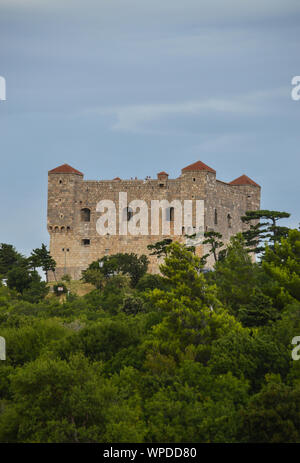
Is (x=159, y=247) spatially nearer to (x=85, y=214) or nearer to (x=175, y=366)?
(x=85, y=214)

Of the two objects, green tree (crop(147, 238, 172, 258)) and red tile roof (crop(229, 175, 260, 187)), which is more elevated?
red tile roof (crop(229, 175, 260, 187))

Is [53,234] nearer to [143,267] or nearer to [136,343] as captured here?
[143,267]

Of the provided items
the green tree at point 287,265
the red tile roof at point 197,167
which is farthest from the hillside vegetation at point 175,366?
the red tile roof at point 197,167

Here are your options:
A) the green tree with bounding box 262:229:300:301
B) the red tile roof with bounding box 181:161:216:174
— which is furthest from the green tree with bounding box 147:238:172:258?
the green tree with bounding box 262:229:300:301

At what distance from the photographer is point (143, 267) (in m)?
65.4

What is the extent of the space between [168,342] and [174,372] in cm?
289

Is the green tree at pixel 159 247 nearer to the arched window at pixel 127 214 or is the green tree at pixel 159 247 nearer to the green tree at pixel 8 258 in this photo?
the arched window at pixel 127 214

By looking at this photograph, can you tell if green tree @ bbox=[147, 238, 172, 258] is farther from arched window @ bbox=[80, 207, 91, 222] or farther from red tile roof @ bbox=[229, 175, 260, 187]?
red tile roof @ bbox=[229, 175, 260, 187]

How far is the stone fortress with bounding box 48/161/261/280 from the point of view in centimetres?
6825

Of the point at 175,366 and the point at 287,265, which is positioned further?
the point at 287,265

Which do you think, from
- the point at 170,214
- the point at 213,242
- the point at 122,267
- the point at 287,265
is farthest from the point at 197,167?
the point at 287,265

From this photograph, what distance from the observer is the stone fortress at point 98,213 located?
2687 inches

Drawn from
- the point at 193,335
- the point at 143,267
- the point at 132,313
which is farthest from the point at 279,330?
the point at 143,267

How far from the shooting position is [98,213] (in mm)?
69625
